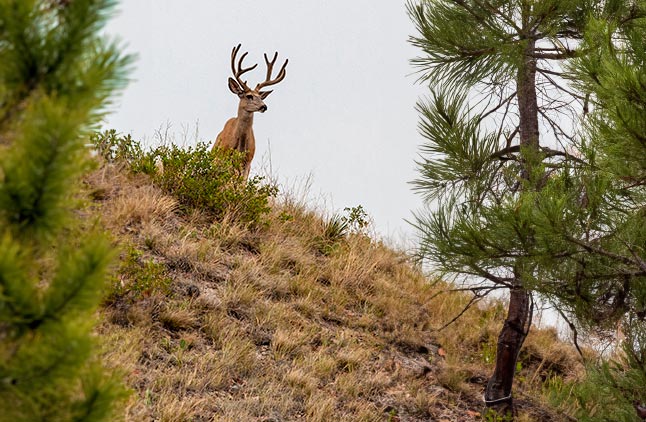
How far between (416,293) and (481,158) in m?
2.70

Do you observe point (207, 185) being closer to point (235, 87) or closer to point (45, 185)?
point (235, 87)

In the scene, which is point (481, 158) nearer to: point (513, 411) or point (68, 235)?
point (513, 411)

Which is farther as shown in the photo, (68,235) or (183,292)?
(183,292)

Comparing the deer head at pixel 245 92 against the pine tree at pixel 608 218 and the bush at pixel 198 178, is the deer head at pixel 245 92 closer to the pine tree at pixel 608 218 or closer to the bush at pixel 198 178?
the bush at pixel 198 178

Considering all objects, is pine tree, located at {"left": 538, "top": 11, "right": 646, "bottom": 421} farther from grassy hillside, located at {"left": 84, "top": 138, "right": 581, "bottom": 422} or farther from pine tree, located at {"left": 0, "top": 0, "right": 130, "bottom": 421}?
pine tree, located at {"left": 0, "top": 0, "right": 130, "bottom": 421}

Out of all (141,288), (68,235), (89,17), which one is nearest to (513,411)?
(141,288)

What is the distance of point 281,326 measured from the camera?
7.41 m

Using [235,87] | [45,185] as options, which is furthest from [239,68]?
[45,185]

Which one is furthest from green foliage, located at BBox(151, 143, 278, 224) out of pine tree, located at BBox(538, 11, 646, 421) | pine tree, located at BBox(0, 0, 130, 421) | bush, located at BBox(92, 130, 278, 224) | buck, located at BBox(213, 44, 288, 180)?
pine tree, located at BBox(0, 0, 130, 421)

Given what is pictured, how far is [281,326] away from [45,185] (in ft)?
18.1

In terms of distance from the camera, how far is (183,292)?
7.21 m

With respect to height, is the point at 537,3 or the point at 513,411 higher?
the point at 537,3

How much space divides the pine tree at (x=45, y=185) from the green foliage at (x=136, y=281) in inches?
175

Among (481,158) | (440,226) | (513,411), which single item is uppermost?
(481,158)
